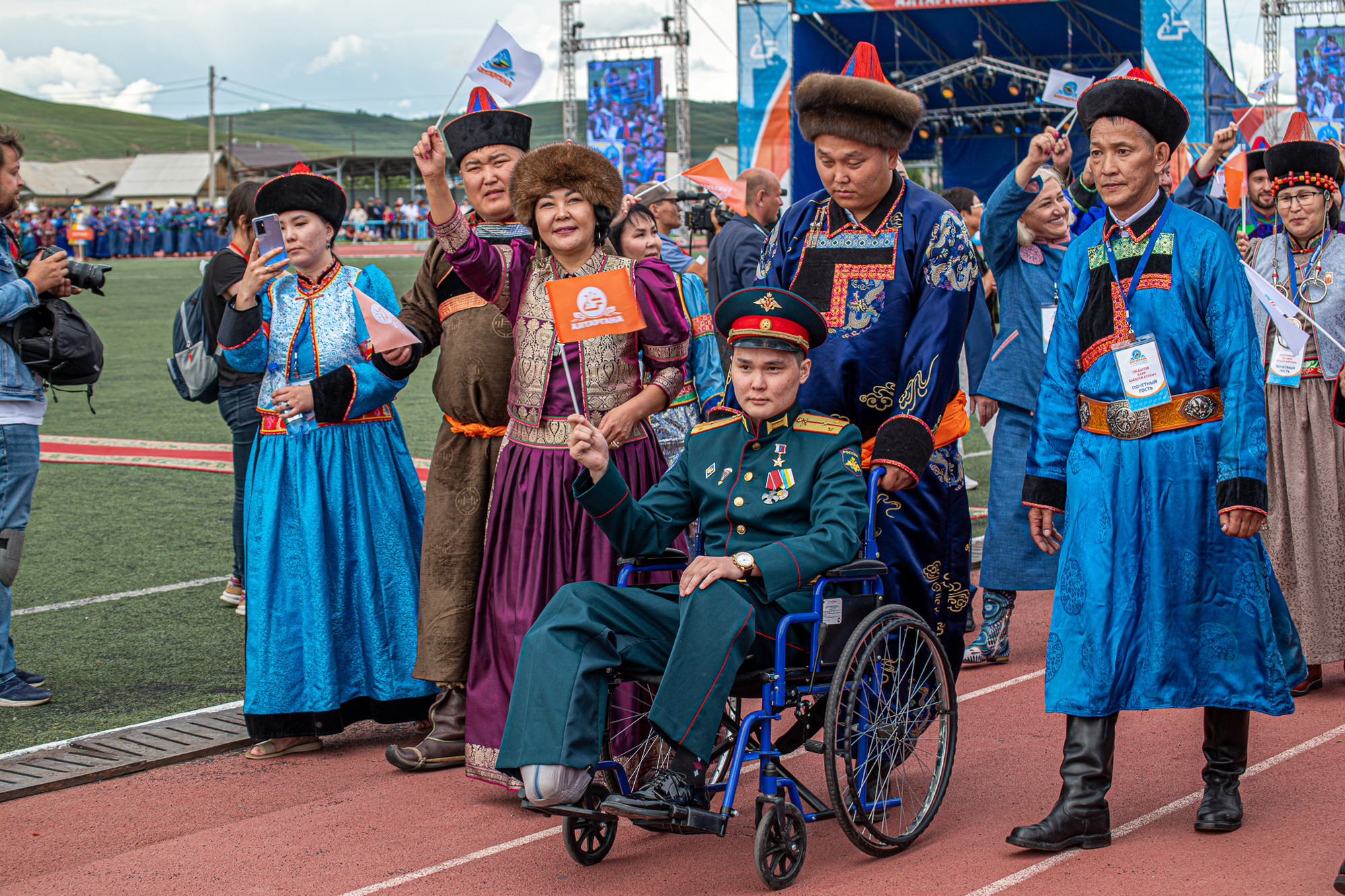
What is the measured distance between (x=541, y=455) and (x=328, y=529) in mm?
1033

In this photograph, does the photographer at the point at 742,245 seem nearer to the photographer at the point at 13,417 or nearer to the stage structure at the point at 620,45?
the photographer at the point at 13,417

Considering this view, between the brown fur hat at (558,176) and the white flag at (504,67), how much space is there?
30 centimetres

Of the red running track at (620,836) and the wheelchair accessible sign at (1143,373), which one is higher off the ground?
the wheelchair accessible sign at (1143,373)

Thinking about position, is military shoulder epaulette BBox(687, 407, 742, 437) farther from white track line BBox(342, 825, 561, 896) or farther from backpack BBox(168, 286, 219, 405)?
backpack BBox(168, 286, 219, 405)

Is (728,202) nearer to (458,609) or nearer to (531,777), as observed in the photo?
(458,609)

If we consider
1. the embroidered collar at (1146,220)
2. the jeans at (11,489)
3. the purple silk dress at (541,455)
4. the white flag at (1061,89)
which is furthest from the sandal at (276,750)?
the white flag at (1061,89)

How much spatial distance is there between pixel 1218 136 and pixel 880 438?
3.24 meters

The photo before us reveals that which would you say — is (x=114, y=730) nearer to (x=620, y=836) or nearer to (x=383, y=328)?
(x=383, y=328)

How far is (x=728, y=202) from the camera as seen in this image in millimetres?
9828

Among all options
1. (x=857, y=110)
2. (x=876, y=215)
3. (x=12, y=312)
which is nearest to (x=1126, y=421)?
(x=876, y=215)

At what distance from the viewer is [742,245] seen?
7.52 meters

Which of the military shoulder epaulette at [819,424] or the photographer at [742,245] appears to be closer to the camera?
the military shoulder epaulette at [819,424]

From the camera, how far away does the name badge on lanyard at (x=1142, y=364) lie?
3896 mm

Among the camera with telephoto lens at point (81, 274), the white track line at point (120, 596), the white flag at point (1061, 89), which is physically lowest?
the white track line at point (120, 596)
